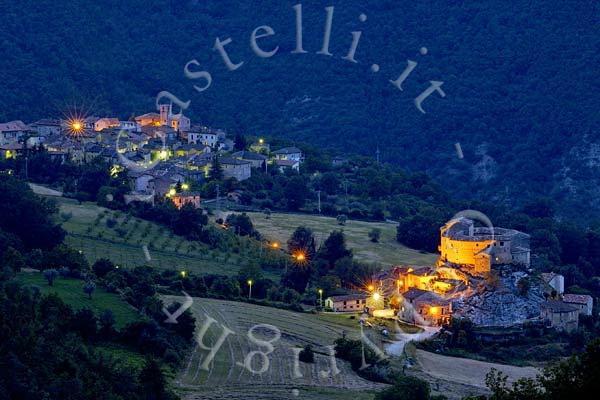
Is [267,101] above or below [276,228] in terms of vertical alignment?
above

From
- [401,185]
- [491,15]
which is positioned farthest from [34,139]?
[491,15]

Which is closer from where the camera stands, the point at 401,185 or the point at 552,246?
the point at 552,246

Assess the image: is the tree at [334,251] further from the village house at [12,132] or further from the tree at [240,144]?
the village house at [12,132]

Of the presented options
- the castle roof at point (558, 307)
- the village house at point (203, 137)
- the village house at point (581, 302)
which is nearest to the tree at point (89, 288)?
the castle roof at point (558, 307)

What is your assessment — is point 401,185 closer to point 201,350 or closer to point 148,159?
point 148,159

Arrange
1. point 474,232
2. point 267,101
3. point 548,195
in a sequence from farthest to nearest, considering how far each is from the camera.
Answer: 1. point 267,101
2. point 548,195
3. point 474,232

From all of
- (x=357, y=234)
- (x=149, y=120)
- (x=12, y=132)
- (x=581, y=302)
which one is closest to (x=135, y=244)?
(x=357, y=234)

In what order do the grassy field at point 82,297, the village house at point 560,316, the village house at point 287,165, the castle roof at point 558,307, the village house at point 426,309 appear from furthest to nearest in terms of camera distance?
the village house at point 287,165, the castle roof at point 558,307, the village house at point 560,316, the village house at point 426,309, the grassy field at point 82,297

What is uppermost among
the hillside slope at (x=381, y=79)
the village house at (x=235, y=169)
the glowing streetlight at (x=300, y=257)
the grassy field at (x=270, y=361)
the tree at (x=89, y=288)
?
the hillside slope at (x=381, y=79)
